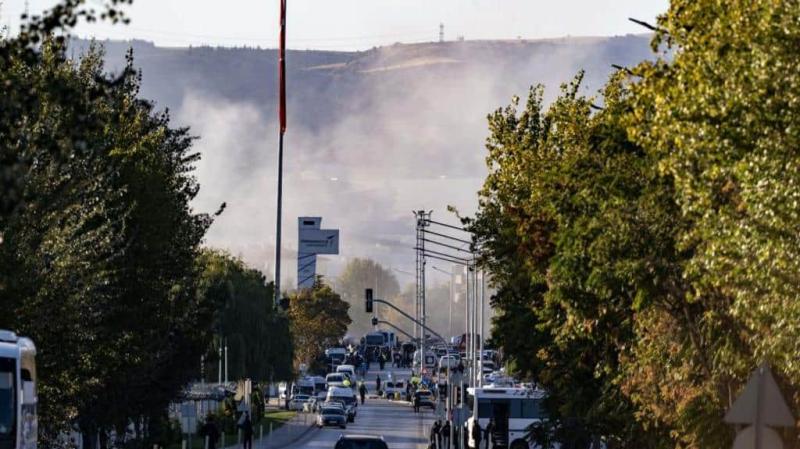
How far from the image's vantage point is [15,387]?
3219 cm

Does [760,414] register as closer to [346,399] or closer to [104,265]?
[104,265]

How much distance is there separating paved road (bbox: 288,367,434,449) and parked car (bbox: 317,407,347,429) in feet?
1.47

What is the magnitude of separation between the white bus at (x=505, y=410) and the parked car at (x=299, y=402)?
64.8 meters

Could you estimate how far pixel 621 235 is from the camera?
31969 mm

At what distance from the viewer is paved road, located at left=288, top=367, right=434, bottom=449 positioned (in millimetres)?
86444

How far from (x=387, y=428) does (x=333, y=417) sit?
5.53 metres

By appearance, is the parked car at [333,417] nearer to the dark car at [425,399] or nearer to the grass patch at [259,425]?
the grass patch at [259,425]

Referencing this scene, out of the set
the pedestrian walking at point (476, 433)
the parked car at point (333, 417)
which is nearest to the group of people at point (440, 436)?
the pedestrian walking at point (476, 433)

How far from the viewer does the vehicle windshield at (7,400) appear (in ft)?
104

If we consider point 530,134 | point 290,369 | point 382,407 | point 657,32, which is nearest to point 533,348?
point 530,134

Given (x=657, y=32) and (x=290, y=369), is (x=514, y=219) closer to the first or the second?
(x=657, y=32)

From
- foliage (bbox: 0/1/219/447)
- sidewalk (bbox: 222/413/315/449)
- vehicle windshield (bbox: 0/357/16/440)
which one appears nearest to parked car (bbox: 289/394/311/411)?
sidewalk (bbox: 222/413/315/449)

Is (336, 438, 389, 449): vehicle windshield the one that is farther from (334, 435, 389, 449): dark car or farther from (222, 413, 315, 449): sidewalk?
(222, 413, 315, 449): sidewalk

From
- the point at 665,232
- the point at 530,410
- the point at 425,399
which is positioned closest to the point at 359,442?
the point at 665,232
